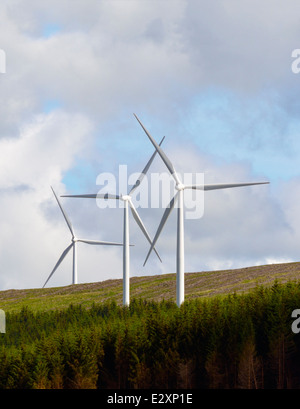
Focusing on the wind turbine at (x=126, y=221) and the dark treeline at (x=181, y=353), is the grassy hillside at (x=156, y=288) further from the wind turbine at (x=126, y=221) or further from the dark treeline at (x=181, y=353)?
the dark treeline at (x=181, y=353)

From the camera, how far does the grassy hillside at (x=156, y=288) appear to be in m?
113

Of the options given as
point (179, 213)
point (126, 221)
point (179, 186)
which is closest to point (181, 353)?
point (179, 213)

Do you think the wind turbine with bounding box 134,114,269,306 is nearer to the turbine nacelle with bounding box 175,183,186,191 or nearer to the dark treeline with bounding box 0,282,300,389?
the turbine nacelle with bounding box 175,183,186,191

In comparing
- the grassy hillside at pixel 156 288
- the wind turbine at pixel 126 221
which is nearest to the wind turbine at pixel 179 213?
the wind turbine at pixel 126 221

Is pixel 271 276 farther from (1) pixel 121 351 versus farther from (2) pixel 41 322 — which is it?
(1) pixel 121 351

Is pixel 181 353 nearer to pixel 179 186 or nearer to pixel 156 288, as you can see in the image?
pixel 179 186

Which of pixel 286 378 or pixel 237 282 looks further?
pixel 237 282

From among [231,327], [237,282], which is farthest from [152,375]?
[237,282]

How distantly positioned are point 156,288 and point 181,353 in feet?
211

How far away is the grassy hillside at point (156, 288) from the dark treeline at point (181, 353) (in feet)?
108
